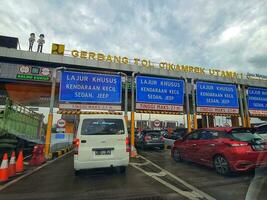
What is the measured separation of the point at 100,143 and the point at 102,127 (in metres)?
0.55

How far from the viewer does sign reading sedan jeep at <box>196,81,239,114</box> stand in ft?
51.1

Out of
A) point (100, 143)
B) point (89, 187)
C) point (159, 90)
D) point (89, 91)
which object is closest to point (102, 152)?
point (100, 143)

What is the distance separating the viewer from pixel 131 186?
6.02 metres

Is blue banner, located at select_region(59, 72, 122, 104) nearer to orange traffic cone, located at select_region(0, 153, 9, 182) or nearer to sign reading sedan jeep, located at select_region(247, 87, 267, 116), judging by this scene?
orange traffic cone, located at select_region(0, 153, 9, 182)

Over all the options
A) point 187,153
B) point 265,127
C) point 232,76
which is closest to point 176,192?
point 187,153

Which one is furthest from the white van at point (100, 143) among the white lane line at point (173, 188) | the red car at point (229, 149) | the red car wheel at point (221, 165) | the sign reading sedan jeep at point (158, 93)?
the sign reading sedan jeep at point (158, 93)

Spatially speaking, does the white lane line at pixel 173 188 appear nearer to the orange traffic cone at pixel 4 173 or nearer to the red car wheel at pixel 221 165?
the red car wheel at pixel 221 165

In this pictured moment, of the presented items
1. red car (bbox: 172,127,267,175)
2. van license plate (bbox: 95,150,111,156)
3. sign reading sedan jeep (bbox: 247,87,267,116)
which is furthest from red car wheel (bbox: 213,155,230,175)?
sign reading sedan jeep (bbox: 247,87,267,116)

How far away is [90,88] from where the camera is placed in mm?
13023

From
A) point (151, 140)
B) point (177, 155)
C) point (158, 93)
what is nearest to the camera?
point (177, 155)

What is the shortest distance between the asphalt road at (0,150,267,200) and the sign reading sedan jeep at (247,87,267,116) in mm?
11450

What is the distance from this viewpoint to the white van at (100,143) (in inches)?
277

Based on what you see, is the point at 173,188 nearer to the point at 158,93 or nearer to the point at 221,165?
the point at 221,165

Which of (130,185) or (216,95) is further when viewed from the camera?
(216,95)
